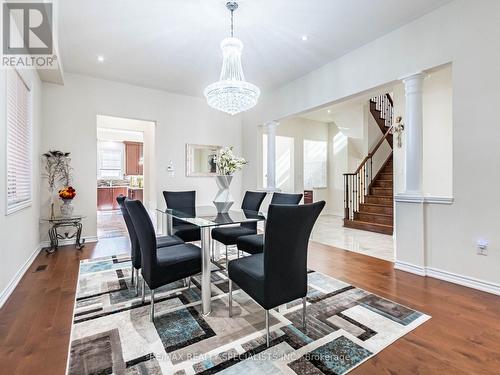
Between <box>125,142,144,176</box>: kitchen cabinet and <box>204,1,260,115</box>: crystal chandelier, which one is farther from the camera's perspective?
<box>125,142,144,176</box>: kitchen cabinet

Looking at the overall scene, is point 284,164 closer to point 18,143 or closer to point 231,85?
point 231,85

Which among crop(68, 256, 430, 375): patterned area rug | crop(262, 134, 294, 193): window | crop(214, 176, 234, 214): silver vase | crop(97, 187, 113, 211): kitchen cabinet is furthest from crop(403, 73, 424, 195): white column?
crop(97, 187, 113, 211): kitchen cabinet

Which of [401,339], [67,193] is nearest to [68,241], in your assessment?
[67,193]

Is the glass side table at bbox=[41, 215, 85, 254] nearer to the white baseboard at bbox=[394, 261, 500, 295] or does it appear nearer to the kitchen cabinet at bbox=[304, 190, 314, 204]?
the white baseboard at bbox=[394, 261, 500, 295]

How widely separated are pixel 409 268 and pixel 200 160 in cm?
442

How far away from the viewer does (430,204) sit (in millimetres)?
2982

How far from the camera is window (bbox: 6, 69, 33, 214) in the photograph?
2.72 metres

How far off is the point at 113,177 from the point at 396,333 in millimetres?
10223

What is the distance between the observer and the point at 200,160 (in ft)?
19.3

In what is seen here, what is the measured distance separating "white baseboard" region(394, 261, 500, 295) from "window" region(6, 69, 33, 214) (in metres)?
4.42

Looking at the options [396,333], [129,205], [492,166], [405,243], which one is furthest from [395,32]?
[129,205]

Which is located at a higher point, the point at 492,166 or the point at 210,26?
the point at 210,26

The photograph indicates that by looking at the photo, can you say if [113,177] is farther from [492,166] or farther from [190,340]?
[492,166]

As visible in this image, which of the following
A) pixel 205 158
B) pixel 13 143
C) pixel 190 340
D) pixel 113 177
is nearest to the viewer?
pixel 190 340
